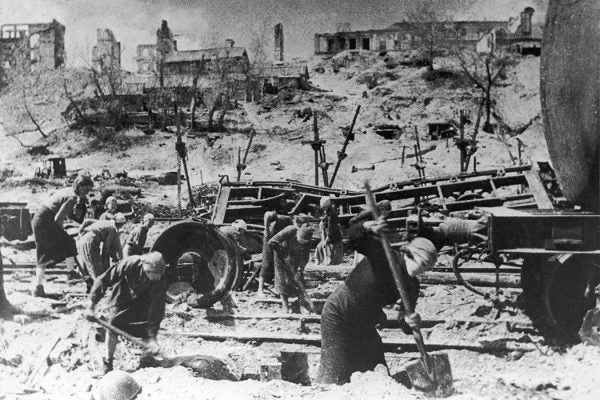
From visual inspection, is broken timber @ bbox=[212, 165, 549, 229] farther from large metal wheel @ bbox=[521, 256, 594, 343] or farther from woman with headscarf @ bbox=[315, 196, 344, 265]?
large metal wheel @ bbox=[521, 256, 594, 343]

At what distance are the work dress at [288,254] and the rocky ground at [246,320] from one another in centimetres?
25

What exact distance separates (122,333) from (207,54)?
10.7 feet

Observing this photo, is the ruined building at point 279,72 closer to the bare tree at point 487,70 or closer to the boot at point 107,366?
the boot at point 107,366

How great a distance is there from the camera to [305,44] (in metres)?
5.62

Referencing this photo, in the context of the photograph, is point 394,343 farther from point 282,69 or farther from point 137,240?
point 282,69

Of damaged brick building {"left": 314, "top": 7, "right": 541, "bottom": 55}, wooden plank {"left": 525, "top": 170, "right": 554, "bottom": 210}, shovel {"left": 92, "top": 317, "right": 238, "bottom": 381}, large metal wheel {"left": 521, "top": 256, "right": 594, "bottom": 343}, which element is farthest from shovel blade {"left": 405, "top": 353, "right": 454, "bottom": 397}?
damaged brick building {"left": 314, "top": 7, "right": 541, "bottom": 55}

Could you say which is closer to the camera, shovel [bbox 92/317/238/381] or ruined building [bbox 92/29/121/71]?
shovel [bbox 92/317/238/381]

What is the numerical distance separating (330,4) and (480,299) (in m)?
3.23

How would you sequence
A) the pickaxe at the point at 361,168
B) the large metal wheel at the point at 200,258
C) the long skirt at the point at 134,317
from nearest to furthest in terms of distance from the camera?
the long skirt at the point at 134,317 → the large metal wheel at the point at 200,258 → the pickaxe at the point at 361,168

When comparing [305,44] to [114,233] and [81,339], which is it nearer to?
Answer: [114,233]

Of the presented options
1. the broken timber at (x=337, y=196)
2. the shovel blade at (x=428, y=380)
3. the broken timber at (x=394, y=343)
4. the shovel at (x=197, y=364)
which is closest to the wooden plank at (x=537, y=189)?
the broken timber at (x=337, y=196)

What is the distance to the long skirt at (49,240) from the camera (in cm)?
566

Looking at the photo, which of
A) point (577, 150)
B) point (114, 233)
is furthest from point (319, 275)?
point (577, 150)

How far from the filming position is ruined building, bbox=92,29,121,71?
221 inches
